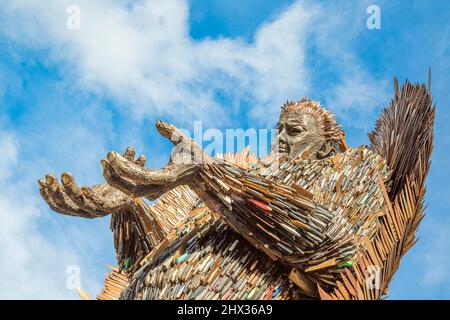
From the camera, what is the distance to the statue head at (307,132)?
5512 mm

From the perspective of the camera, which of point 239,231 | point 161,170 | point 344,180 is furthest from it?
point 344,180

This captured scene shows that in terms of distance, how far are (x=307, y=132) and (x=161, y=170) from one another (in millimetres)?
1788

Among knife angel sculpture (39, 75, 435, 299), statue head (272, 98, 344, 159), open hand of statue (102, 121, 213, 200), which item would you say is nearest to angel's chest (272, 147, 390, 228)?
knife angel sculpture (39, 75, 435, 299)

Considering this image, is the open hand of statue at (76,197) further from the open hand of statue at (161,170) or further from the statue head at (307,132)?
the statue head at (307,132)

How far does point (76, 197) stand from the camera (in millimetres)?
4160

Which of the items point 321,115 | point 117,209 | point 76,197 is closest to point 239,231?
point 117,209

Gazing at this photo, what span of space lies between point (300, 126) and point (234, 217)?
1527 mm

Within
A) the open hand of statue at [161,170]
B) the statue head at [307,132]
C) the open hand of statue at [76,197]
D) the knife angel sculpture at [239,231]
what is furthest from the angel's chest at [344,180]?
the open hand of statue at [76,197]

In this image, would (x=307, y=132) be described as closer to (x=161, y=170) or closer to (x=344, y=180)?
(x=344, y=180)

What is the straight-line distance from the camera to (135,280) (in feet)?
14.6

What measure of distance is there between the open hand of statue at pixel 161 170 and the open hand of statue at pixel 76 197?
12cm
